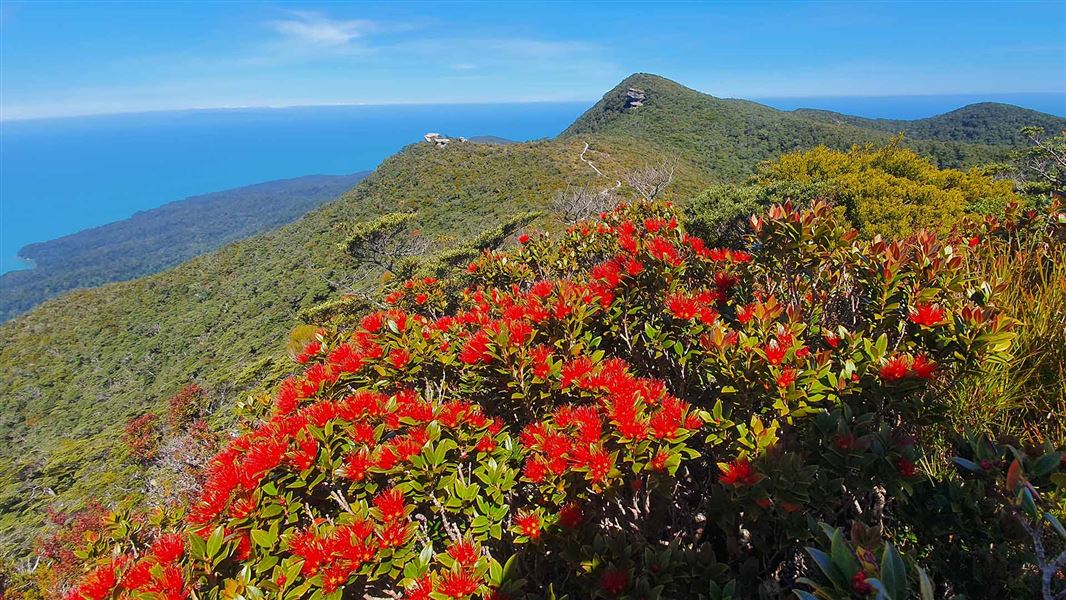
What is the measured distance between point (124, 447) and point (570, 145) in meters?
51.2

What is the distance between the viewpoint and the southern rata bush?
1.55 m

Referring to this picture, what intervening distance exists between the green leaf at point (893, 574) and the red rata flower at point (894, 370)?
1145mm

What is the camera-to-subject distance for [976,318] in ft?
5.62

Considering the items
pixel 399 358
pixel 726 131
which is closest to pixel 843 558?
pixel 399 358

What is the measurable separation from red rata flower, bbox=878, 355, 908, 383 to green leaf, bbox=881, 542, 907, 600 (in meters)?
1.14

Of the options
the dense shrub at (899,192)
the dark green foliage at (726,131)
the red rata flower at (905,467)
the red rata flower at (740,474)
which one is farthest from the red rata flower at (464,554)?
the dark green foliage at (726,131)

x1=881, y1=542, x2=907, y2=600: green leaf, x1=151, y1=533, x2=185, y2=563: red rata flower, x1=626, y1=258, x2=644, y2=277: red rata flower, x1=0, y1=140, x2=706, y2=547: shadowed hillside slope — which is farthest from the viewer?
x1=0, y1=140, x2=706, y2=547: shadowed hillside slope

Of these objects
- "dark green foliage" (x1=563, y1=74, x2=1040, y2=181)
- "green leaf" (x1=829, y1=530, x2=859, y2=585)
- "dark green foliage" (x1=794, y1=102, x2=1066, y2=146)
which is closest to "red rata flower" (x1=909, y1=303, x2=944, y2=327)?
"green leaf" (x1=829, y1=530, x2=859, y2=585)

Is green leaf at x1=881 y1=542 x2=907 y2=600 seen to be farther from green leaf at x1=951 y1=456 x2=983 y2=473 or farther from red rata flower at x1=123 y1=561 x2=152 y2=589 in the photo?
red rata flower at x1=123 y1=561 x2=152 y2=589

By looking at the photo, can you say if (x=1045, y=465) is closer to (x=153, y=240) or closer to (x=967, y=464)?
(x=967, y=464)

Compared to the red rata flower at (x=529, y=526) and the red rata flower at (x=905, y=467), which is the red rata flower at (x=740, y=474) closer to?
A: the red rata flower at (x=905, y=467)

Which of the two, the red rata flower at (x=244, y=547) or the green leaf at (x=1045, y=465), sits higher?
Answer: the green leaf at (x=1045, y=465)

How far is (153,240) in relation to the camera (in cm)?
13188

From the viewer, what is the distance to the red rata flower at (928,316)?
6.05 ft
